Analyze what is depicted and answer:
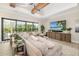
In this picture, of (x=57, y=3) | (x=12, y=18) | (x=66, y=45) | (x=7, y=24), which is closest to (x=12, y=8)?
(x=12, y=18)

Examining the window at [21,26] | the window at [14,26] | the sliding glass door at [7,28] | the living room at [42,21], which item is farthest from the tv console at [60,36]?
the sliding glass door at [7,28]

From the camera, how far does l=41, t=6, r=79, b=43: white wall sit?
1.97m

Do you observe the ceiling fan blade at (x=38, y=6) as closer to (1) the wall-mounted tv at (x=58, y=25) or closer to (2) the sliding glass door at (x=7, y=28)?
(1) the wall-mounted tv at (x=58, y=25)

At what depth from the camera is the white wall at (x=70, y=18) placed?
1973mm

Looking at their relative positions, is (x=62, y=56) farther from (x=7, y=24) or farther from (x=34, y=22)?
(x=7, y=24)

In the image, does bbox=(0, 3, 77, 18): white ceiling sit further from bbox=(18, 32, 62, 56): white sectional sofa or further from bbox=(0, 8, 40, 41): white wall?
bbox=(18, 32, 62, 56): white sectional sofa

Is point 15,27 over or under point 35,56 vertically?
over

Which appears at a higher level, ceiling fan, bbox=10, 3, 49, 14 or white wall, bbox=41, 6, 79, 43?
ceiling fan, bbox=10, 3, 49, 14

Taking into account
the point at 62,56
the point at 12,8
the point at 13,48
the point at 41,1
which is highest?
the point at 41,1

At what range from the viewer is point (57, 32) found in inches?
82.7

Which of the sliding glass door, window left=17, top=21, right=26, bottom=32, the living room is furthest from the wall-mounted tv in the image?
the sliding glass door

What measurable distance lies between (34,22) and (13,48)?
78 cm

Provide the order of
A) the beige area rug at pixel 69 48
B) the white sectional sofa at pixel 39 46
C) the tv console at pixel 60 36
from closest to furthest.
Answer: the white sectional sofa at pixel 39 46, the beige area rug at pixel 69 48, the tv console at pixel 60 36

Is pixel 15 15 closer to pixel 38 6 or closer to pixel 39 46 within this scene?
pixel 38 6
